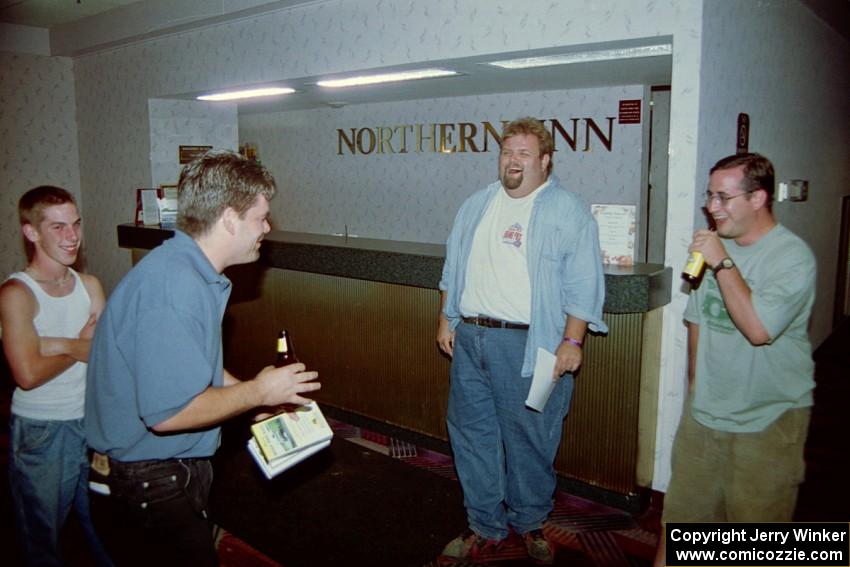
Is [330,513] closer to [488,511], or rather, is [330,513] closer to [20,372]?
[488,511]

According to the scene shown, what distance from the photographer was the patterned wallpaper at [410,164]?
6.20 m

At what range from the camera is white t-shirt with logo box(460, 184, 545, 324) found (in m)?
2.85

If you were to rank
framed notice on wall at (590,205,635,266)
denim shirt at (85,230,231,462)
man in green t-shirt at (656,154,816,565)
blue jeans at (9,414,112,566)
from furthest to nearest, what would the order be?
framed notice on wall at (590,205,635,266), blue jeans at (9,414,112,566), man in green t-shirt at (656,154,816,565), denim shirt at (85,230,231,462)

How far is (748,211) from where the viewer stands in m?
2.25

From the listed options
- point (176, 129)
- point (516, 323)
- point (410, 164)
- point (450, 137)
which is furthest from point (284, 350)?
point (410, 164)

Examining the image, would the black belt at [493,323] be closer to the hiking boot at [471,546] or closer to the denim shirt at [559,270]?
the denim shirt at [559,270]

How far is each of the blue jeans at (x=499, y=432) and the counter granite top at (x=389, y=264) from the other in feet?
1.67

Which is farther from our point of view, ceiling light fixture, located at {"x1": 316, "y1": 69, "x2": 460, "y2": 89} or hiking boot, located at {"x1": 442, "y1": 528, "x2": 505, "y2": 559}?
ceiling light fixture, located at {"x1": 316, "y1": 69, "x2": 460, "y2": 89}

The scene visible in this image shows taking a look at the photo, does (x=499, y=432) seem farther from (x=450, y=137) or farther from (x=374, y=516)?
(x=450, y=137)

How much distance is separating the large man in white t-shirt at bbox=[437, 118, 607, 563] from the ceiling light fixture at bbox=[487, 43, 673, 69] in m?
1.19

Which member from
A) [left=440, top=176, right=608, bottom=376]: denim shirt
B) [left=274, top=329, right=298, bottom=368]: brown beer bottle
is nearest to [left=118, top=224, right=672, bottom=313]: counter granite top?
[left=440, top=176, right=608, bottom=376]: denim shirt

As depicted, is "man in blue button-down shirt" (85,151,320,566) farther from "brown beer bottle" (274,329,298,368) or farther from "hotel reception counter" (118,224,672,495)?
"hotel reception counter" (118,224,672,495)

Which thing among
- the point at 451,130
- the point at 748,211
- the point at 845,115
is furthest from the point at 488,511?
the point at 845,115

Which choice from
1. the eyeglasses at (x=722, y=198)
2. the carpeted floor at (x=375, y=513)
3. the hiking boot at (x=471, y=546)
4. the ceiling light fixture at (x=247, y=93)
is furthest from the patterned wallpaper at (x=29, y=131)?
the eyeglasses at (x=722, y=198)
